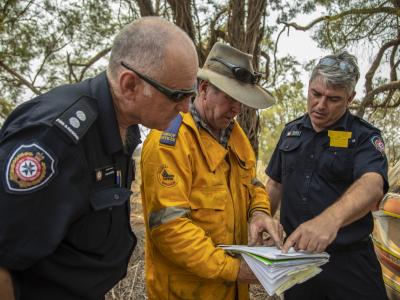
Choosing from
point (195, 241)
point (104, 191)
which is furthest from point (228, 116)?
point (104, 191)

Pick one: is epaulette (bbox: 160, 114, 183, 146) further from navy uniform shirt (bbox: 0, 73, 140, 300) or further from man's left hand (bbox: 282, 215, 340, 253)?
man's left hand (bbox: 282, 215, 340, 253)

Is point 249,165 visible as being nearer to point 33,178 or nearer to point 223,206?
point 223,206

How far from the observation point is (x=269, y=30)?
697 centimetres

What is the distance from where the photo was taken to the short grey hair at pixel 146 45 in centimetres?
125

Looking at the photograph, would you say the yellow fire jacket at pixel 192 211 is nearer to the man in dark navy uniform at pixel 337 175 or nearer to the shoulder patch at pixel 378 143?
the man in dark navy uniform at pixel 337 175

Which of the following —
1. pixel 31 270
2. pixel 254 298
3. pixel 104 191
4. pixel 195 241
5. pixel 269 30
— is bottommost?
pixel 254 298

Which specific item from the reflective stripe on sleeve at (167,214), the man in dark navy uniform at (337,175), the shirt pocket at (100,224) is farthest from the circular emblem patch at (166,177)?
the man in dark navy uniform at (337,175)

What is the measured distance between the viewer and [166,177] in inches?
63.9

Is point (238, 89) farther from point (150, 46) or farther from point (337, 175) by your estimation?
point (337, 175)

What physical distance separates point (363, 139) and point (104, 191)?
1.68m

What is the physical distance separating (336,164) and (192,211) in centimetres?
105

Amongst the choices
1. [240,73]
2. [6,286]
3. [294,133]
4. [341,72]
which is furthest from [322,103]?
[6,286]

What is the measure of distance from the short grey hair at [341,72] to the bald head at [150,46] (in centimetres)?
128

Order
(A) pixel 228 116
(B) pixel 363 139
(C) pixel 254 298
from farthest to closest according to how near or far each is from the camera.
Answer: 1. (C) pixel 254 298
2. (B) pixel 363 139
3. (A) pixel 228 116
